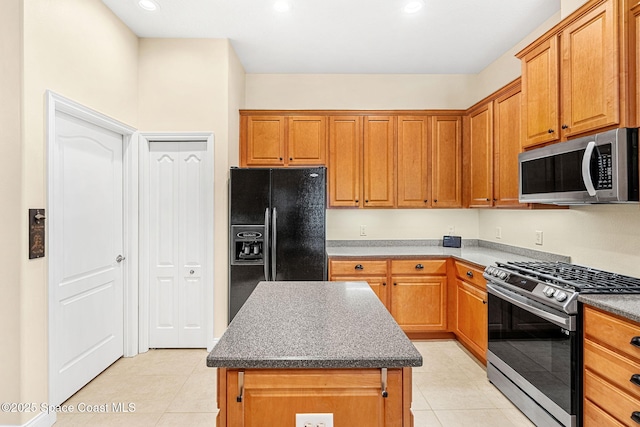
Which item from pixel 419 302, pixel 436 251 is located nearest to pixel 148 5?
pixel 436 251

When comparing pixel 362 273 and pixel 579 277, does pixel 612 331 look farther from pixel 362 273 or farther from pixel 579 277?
pixel 362 273

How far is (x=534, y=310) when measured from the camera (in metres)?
2.11

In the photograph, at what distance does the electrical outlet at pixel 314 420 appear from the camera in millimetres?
1145

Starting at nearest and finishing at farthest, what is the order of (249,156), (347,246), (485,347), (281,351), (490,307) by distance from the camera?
(281,351)
(490,307)
(485,347)
(249,156)
(347,246)

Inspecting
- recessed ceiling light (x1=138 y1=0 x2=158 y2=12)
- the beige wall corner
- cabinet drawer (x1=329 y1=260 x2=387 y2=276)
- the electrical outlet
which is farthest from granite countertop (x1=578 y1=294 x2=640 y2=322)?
recessed ceiling light (x1=138 y1=0 x2=158 y2=12)

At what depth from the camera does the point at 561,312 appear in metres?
1.91

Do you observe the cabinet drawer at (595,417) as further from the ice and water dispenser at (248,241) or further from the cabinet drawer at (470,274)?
the ice and water dispenser at (248,241)

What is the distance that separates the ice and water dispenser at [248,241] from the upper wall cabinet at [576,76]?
2.39m

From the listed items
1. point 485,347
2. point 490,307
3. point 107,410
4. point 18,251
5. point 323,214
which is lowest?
point 107,410

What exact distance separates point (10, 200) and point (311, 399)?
206cm

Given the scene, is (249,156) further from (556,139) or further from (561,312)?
(561,312)

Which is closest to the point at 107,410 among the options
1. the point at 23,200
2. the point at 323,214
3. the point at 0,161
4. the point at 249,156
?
the point at 23,200

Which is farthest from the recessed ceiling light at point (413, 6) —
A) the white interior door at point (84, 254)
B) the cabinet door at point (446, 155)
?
the white interior door at point (84, 254)

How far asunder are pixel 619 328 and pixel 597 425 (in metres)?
0.55
